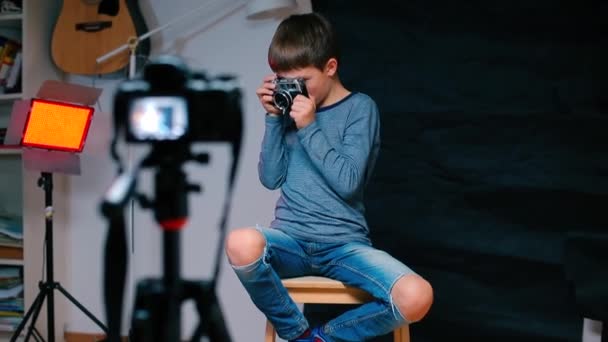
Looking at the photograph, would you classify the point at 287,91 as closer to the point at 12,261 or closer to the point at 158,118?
the point at 158,118

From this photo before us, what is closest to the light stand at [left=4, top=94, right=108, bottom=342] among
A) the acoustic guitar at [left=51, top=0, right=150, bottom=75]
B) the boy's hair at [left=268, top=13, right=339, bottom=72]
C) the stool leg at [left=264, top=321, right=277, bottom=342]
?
the acoustic guitar at [left=51, top=0, right=150, bottom=75]

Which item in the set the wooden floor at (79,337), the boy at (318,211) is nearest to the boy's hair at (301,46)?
the boy at (318,211)

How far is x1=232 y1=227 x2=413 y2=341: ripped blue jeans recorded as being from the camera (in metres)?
1.08

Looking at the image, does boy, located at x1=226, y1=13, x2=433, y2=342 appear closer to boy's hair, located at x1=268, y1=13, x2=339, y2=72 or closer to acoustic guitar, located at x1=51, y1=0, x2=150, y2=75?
boy's hair, located at x1=268, y1=13, x2=339, y2=72

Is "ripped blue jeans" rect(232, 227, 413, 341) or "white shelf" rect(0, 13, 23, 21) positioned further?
"white shelf" rect(0, 13, 23, 21)

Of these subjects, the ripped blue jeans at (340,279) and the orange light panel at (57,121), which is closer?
the ripped blue jeans at (340,279)

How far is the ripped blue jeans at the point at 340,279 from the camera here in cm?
108

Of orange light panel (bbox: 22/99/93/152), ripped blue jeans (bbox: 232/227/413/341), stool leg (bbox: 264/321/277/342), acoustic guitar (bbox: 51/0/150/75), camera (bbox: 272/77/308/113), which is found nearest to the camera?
camera (bbox: 272/77/308/113)

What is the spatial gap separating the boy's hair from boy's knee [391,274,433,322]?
0.48 meters

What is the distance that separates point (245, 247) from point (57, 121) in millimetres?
772

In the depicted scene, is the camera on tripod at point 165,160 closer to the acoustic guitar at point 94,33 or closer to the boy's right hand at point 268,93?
the boy's right hand at point 268,93

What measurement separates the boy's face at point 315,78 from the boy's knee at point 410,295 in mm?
434

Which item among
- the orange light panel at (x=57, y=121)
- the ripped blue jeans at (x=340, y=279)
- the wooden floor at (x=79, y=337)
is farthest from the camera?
the wooden floor at (x=79, y=337)

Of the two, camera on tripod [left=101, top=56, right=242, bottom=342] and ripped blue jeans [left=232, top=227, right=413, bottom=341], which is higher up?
camera on tripod [left=101, top=56, right=242, bottom=342]
